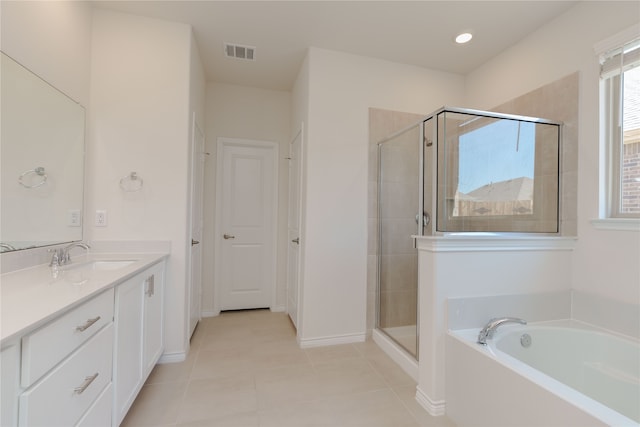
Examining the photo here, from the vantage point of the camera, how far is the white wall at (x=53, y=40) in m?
1.50

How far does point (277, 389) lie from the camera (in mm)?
1934

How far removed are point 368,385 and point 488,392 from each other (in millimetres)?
817

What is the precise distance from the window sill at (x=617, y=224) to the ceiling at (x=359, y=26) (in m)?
1.57

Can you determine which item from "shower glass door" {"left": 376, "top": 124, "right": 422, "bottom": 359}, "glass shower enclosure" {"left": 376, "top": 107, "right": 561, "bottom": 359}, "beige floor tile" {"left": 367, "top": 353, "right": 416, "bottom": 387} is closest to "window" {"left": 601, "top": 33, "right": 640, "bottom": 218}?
"glass shower enclosure" {"left": 376, "top": 107, "right": 561, "bottom": 359}

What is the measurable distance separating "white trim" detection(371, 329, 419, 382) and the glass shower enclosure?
5cm

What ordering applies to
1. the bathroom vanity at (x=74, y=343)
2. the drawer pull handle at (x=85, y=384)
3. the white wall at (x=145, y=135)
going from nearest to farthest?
the bathroom vanity at (x=74, y=343) < the drawer pull handle at (x=85, y=384) < the white wall at (x=145, y=135)

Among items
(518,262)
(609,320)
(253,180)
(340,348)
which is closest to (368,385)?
(340,348)

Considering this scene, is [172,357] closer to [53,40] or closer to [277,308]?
[277,308]

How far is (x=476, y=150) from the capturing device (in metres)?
2.13

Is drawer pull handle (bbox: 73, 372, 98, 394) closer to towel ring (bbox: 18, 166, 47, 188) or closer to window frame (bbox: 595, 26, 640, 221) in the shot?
towel ring (bbox: 18, 166, 47, 188)

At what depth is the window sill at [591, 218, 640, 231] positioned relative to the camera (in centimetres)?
170

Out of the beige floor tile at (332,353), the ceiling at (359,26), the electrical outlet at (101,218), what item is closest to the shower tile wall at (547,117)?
the beige floor tile at (332,353)

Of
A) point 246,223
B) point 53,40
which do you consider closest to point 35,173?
point 53,40

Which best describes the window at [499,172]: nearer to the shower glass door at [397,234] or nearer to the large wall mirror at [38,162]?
the shower glass door at [397,234]
